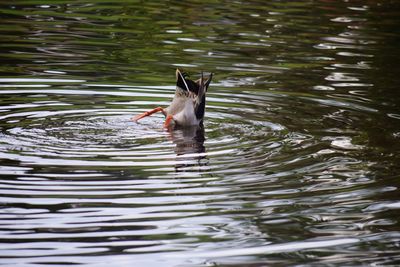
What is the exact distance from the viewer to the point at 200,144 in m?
9.33

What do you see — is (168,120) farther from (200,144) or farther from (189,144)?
(200,144)

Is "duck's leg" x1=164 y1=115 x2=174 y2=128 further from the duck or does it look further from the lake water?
the lake water

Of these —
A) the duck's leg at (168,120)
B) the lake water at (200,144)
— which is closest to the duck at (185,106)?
the duck's leg at (168,120)

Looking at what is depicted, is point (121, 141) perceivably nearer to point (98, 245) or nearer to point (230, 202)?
point (230, 202)

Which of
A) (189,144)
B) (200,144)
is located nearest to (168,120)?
(189,144)

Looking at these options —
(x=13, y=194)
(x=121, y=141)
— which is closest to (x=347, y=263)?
(x=13, y=194)

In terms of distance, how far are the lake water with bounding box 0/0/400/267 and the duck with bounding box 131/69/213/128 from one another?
0.24 meters

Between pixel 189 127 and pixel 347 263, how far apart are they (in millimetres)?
4225

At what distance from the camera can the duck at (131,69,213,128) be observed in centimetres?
1021

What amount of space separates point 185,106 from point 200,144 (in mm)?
1054

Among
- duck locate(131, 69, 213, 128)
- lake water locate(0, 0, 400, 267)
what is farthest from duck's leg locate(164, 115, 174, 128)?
lake water locate(0, 0, 400, 267)

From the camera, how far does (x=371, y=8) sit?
1894 cm

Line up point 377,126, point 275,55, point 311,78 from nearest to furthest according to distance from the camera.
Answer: point 377,126 → point 311,78 → point 275,55

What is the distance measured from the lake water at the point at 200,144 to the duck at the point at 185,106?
0.78 feet
